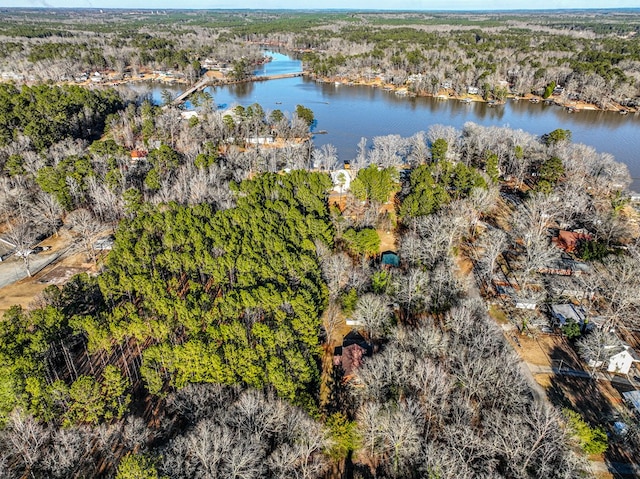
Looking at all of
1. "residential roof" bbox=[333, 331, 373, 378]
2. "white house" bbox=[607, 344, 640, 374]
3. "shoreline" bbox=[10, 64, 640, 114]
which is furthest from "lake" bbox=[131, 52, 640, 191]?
"residential roof" bbox=[333, 331, 373, 378]

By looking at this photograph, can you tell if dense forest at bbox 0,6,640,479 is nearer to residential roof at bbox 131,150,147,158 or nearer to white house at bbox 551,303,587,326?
white house at bbox 551,303,587,326

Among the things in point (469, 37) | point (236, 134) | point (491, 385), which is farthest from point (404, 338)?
point (469, 37)

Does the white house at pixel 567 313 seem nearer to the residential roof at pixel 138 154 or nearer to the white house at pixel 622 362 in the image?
the white house at pixel 622 362

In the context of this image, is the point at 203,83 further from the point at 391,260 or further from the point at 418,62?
the point at 391,260

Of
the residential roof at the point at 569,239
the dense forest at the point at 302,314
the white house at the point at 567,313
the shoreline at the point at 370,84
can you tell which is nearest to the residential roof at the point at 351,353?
the dense forest at the point at 302,314

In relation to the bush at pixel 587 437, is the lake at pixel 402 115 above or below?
above

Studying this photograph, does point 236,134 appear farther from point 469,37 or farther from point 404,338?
point 469,37
